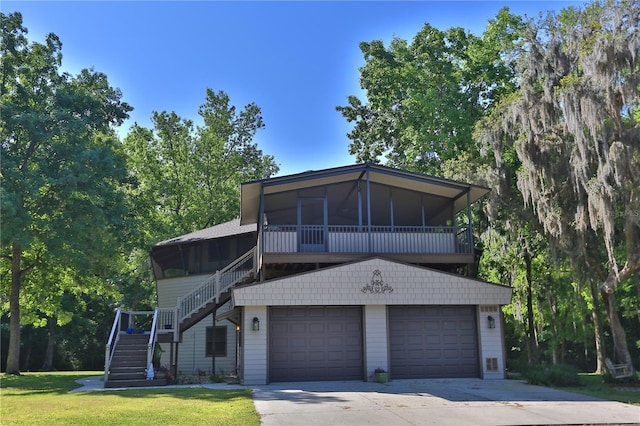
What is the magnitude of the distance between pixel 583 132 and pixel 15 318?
2079cm

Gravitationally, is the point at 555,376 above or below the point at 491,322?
below

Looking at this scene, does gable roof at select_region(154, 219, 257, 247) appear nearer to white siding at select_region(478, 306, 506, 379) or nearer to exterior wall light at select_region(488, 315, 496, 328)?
white siding at select_region(478, 306, 506, 379)

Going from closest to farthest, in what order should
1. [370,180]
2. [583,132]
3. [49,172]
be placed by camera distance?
1. [583,132]
2. [370,180]
3. [49,172]

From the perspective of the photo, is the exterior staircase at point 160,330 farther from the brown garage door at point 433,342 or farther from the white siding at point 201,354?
the brown garage door at point 433,342

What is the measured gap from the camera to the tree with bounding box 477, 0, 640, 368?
13.9m

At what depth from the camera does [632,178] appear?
45.3ft

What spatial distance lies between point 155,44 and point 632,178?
13.8 meters

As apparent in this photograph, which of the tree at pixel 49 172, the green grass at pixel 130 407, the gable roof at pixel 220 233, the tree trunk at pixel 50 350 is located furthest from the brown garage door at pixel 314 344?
the tree trunk at pixel 50 350

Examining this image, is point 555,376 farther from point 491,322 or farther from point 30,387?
point 30,387

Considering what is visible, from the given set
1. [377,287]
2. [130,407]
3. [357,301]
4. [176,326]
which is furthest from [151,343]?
[377,287]

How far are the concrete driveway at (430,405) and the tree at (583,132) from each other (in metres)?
4.81

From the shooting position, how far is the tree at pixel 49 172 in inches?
759

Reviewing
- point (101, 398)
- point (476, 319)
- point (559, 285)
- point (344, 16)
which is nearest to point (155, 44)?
point (344, 16)

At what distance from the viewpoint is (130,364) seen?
1605cm
